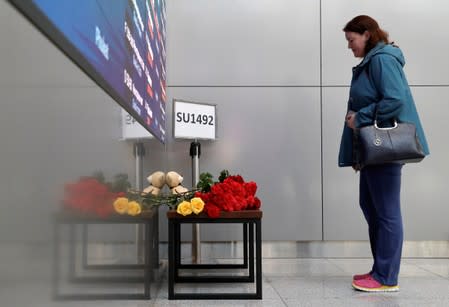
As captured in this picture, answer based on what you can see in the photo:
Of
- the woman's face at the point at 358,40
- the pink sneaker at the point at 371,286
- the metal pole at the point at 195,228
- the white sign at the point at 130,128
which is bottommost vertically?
the pink sneaker at the point at 371,286

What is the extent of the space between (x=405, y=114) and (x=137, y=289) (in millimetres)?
1547

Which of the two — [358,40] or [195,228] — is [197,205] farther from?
[358,40]

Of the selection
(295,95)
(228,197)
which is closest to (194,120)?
(295,95)

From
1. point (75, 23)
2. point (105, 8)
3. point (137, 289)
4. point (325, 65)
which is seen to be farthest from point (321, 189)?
point (75, 23)

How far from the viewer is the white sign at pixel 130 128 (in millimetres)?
1453

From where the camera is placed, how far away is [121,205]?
143 cm

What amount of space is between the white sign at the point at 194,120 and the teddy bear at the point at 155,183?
1.95 ft

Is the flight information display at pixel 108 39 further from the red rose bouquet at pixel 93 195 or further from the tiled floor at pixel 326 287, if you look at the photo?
the tiled floor at pixel 326 287

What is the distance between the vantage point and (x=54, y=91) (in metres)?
0.75

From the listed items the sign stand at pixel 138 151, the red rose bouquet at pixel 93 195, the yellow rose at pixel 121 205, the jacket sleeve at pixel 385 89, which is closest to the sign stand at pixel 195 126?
the jacket sleeve at pixel 385 89

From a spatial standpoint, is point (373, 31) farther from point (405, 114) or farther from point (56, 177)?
point (56, 177)

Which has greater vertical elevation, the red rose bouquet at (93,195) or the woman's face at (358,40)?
the woman's face at (358,40)

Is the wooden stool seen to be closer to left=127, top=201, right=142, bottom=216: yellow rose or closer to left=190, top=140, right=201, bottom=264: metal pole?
left=127, top=201, right=142, bottom=216: yellow rose

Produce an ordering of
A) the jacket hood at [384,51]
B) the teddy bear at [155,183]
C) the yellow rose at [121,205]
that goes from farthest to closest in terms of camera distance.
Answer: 1. the jacket hood at [384,51]
2. the teddy bear at [155,183]
3. the yellow rose at [121,205]
